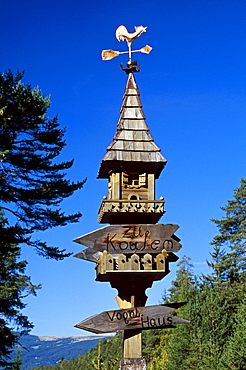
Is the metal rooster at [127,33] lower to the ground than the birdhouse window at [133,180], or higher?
higher

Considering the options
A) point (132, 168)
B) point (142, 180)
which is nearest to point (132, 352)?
point (142, 180)

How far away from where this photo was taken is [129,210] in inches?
452

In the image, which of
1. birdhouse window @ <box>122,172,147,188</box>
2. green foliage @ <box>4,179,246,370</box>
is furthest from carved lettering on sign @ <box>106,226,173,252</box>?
green foliage @ <box>4,179,246,370</box>

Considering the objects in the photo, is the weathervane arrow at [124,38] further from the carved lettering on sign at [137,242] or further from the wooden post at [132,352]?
the wooden post at [132,352]

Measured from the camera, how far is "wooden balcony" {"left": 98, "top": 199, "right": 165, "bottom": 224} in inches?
451

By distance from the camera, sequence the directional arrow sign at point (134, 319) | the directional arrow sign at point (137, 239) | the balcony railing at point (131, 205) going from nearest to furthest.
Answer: the directional arrow sign at point (134, 319) < the directional arrow sign at point (137, 239) < the balcony railing at point (131, 205)

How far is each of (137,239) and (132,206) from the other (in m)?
0.91

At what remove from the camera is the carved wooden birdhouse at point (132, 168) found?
1153cm

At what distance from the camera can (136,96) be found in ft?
40.5

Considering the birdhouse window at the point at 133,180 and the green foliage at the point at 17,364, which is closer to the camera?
the birdhouse window at the point at 133,180

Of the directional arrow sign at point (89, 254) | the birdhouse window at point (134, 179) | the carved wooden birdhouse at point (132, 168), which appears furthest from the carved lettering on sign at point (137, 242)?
the birdhouse window at point (134, 179)

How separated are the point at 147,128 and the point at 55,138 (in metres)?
10.2

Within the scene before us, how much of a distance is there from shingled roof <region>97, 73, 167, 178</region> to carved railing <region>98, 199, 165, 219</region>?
0.84 metres

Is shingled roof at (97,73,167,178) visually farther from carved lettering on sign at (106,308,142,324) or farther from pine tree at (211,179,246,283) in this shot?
pine tree at (211,179,246,283)
